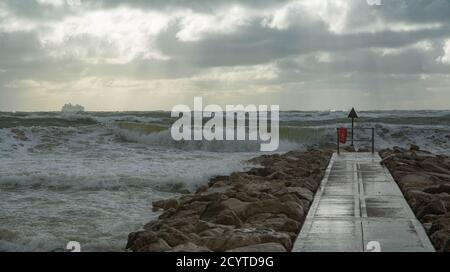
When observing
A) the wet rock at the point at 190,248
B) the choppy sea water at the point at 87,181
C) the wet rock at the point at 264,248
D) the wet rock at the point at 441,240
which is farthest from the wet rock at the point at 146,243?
the wet rock at the point at 441,240

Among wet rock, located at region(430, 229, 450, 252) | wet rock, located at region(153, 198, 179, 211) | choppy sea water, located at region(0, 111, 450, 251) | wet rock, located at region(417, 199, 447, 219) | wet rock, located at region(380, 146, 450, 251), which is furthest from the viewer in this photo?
wet rock, located at region(153, 198, 179, 211)

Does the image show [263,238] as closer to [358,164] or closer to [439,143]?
[358,164]

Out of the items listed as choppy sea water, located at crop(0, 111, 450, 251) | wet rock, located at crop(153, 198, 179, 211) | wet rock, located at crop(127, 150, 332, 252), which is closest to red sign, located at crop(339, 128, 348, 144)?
choppy sea water, located at crop(0, 111, 450, 251)

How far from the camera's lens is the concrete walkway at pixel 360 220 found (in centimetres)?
608

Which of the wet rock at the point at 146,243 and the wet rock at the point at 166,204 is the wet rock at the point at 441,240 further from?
the wet rock at the point at 166,204

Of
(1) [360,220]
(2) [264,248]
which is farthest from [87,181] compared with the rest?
(2) [264,248]

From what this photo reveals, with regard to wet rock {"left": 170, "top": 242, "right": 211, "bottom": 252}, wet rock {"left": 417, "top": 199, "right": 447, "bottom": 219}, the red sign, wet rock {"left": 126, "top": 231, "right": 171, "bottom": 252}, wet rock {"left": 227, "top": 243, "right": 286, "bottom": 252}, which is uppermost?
the red sign

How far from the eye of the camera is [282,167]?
49.6 feet

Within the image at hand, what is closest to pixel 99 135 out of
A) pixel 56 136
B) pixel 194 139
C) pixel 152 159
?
pixel 56 136

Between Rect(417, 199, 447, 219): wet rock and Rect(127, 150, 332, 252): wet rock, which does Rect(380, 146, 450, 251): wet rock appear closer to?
Rect(417, 199, 447, 219): wet rock

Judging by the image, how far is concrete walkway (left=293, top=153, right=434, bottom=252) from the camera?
6.08m

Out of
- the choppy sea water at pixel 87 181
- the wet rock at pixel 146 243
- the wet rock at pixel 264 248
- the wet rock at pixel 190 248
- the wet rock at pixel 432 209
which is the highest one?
the wet rock at pixel 432 209

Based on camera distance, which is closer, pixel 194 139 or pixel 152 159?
pixel 152 159
